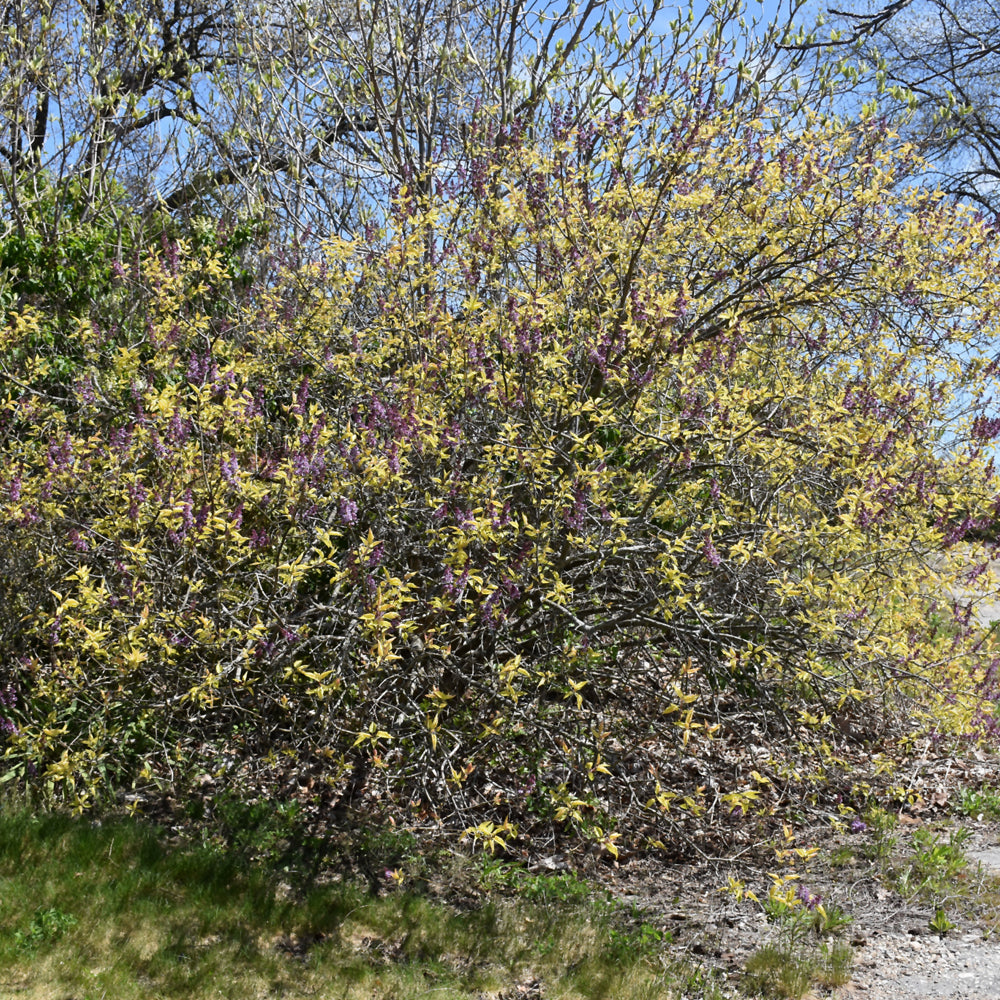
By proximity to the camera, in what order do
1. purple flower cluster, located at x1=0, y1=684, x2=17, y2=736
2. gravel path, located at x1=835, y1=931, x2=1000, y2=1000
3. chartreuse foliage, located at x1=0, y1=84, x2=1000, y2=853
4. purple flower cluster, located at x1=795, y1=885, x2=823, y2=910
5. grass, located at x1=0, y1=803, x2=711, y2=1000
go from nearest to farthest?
grass, located at x1=0, y1=803, x2=711, y2=1000, gravel path, located at x1=835, y1=931, x2=1000, y2=1000, purple flower cluster, located at x1=795, y1=885, x2=823, y2=910, chartreuse foliage, located at x1=0, y1=84, x2=1000, y2=853, purple flower cluster, located at x1=0, y1=684, x2=17, y2=736

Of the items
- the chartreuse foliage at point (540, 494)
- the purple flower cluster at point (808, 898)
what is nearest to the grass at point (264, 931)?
the chartreuse foliage at point (540, 494)

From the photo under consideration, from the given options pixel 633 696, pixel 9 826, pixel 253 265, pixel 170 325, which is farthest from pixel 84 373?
pixel 633 696

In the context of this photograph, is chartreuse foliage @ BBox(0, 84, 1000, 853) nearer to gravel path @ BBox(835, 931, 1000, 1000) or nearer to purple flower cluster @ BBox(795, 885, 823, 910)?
purple flower cluster @ BBox(795, 885, 823, 910)

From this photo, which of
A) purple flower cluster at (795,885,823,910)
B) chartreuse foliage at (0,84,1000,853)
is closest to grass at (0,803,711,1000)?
chartreuse foliage at (0,84,1000,853)

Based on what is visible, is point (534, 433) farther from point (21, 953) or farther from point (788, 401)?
point (21, 953)

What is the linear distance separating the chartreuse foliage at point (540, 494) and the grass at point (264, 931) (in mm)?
388

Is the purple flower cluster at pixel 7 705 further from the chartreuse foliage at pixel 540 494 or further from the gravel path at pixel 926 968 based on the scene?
the gravel path at pixel 926 968

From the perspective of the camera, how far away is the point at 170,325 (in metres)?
5.50

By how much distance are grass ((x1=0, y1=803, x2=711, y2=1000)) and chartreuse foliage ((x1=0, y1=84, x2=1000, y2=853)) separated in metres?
0.39

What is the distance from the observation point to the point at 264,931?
4219 mm

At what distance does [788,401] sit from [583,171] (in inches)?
70.3

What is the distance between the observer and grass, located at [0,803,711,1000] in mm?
3824

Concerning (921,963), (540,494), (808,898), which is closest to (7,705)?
(540,494)

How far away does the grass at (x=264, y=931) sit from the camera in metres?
3.82
